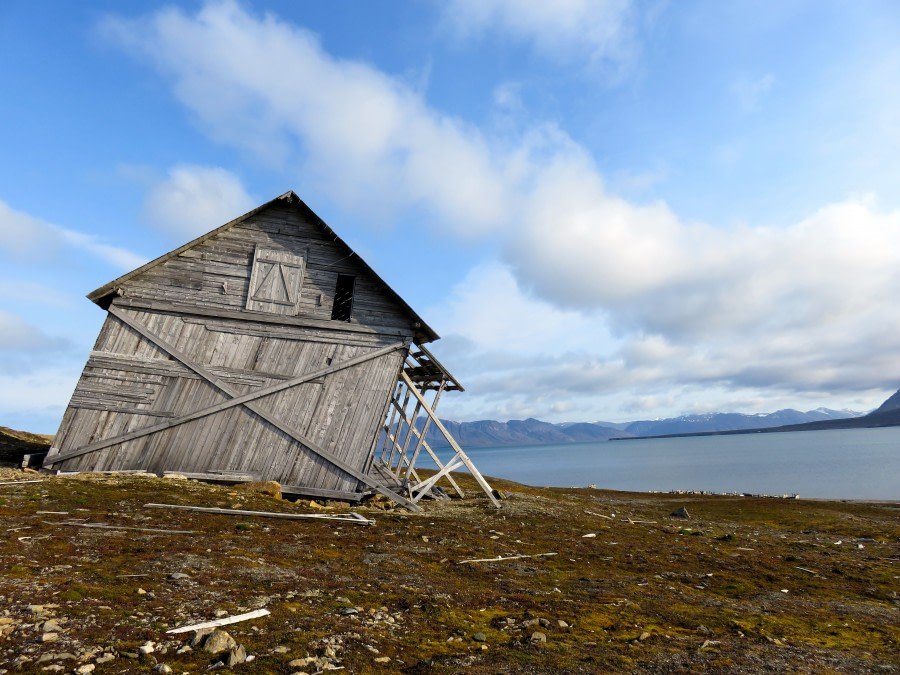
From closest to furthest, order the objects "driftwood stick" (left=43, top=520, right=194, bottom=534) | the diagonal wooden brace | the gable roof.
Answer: "driftwood stick" (left=43, top=520, right=194, bottom=534), the diagonal wooden brace, the gable roof

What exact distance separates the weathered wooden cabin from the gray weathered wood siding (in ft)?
0.12

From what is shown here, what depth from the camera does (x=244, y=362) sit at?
1677 centimetres

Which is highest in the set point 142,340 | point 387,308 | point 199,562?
point 387,308

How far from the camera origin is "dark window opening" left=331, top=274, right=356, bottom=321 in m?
18.4

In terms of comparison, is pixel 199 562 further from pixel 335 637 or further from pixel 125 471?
pixel 125 471

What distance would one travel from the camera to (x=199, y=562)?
771 centimetres

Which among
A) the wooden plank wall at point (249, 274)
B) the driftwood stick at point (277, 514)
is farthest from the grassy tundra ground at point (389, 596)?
the wooden plank wall at point (249, 274)

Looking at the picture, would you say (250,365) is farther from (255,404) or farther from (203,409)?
(203,409)

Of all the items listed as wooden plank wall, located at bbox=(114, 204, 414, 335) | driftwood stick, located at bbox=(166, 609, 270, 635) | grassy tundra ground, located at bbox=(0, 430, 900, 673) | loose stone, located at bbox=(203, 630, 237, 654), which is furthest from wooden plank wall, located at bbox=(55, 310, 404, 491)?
loose stone, located at bbox=(203, 630, 237, 654)


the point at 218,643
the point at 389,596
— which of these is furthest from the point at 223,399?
the point at 218,643

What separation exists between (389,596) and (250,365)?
1139cm

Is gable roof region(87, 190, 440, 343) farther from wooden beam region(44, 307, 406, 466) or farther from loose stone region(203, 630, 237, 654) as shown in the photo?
loose stone region(203, 630, 237, 654)

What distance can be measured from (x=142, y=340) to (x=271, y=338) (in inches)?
154

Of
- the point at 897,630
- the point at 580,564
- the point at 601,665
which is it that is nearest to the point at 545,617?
the point at 601,665
